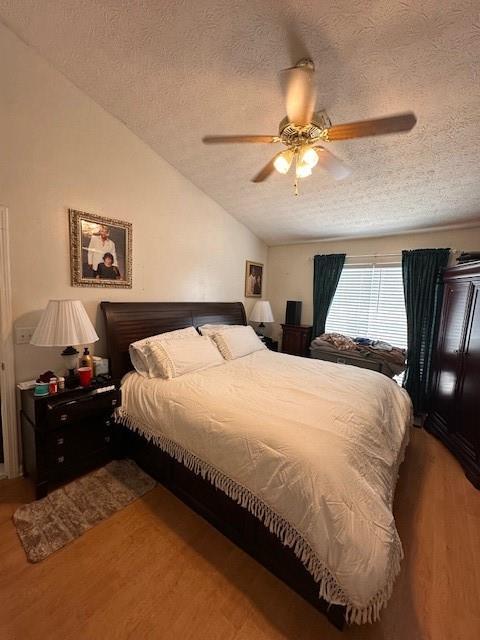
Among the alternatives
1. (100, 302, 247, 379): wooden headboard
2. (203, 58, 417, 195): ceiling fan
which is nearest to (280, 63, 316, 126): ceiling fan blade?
(203, 58, 417, 195): ceiling fan

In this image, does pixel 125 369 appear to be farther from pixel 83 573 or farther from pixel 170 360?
pixel 83 573

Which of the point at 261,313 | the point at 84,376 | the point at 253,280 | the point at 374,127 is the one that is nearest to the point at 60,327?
the point at 84,376

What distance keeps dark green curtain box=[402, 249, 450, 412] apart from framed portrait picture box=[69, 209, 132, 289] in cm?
332

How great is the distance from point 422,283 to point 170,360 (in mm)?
3090

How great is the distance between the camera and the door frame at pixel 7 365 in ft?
6.32

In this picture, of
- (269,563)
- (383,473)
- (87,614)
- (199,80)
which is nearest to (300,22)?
(199,80)

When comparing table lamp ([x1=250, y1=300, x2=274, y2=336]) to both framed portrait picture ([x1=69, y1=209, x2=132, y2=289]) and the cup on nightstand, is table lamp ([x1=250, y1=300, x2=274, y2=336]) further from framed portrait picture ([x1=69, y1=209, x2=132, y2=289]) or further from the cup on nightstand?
the cup on nightstand

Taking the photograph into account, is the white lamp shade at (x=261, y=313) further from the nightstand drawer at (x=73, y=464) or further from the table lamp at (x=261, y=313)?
the nightstand drawer at (x=73, y=464)

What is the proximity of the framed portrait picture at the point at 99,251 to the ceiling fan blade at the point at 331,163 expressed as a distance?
189 centimetres

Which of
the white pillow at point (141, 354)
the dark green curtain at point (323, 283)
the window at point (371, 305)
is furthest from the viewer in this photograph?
the dark green curtain at point (323, 283)

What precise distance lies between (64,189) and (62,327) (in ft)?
3.95

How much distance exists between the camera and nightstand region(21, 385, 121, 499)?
1.84m

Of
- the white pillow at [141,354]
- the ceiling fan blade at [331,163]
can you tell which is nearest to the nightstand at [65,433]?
the white pillow at [141,354]

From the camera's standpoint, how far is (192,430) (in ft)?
5.49
